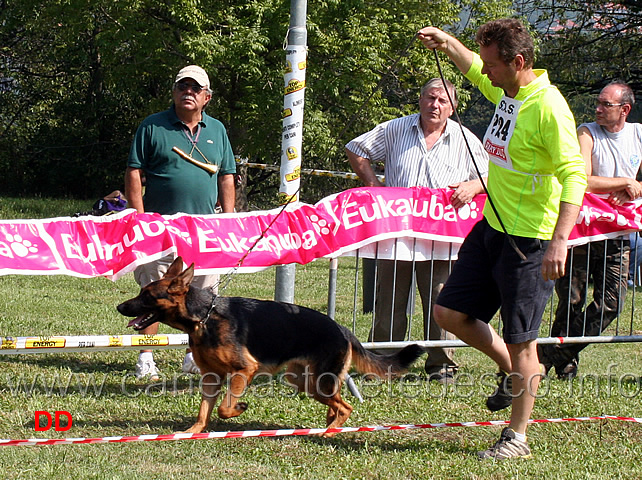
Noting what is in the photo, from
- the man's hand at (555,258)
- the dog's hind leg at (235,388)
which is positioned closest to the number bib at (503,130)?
the man's hand at (555,258)

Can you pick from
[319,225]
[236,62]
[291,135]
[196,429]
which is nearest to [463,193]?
[319,225]

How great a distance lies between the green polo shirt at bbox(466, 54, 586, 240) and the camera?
141 inches

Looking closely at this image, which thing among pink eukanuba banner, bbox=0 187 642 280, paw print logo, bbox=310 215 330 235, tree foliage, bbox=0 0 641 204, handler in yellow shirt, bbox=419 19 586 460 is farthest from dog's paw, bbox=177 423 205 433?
tree foliage, bbox=0 0 641 204

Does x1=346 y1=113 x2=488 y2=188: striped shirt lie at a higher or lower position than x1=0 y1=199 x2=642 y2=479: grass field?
higher

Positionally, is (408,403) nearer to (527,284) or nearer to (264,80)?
(527,284)

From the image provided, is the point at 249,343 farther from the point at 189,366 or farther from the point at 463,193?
the point at 463,193

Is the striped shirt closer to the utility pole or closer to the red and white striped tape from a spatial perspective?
the utility pole

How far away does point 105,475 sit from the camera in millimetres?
3607

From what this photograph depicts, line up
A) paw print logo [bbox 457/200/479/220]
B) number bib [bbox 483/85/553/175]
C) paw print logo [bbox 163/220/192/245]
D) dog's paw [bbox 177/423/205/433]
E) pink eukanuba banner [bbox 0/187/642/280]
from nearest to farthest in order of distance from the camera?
number bib [bbox 483/85/553/175] → dog's paw [bbox 177/423/205/433] → pink eukanuba banner [bbox 0/187/642/280] → paw print logo [bbox 163/220/192/245] → paw print logo [bbox 457/200/479/220]

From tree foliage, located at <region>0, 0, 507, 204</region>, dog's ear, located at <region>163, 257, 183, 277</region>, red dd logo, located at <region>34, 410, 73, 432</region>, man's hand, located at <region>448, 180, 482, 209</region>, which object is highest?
tree foliage, located at <region>0, 0, 507, 204</region>

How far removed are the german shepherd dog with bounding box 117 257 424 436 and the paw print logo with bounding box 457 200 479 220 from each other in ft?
4.67

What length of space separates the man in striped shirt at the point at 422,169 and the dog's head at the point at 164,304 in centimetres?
190

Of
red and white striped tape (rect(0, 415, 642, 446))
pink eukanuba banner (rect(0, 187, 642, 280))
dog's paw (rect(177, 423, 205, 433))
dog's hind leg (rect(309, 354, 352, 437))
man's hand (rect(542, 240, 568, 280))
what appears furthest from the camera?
pink eukanuba banner (rect(0, 187, 642, 280))

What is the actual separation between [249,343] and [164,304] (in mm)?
539
